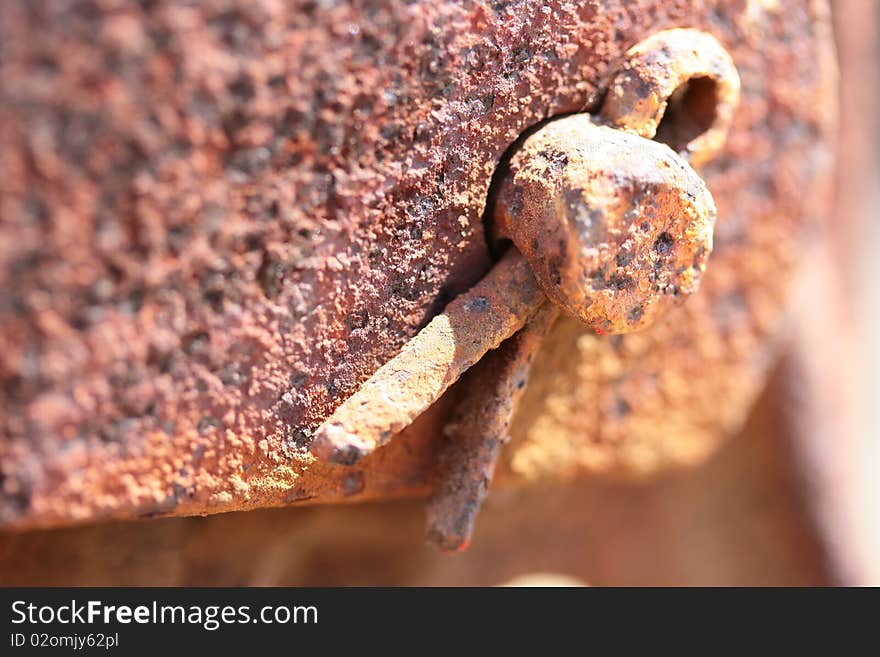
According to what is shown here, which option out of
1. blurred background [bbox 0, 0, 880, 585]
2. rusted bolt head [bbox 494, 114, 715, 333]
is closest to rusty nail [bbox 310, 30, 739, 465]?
rusted bolt head [bbox 494, 114, 715, 333]

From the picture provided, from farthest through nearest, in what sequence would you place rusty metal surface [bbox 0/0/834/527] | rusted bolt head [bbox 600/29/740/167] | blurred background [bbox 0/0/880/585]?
blurred background [bbox 0/0/880/585] < rusted bolt head [bbox 600/29/740/167] < rusty metal surface [bbox 0/0/834/527]

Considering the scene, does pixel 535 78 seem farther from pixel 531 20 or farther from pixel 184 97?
pixel 184 97

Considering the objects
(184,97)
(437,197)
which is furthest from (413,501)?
(184,97)

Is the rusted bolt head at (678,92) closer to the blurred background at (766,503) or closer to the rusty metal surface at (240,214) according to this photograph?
the rusty metal surface at (240,214)

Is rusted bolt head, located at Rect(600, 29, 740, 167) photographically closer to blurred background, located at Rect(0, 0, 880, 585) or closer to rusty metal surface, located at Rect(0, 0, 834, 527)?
rusty metal surface, located at Rect(0, 0, 834, 527)

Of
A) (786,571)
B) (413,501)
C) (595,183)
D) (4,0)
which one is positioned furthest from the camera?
(786,571)

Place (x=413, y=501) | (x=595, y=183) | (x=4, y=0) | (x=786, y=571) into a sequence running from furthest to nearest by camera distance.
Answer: (x=786, y=571) → (x=413, y=501) → (x=595, y=183) → (x=4, y=0)
